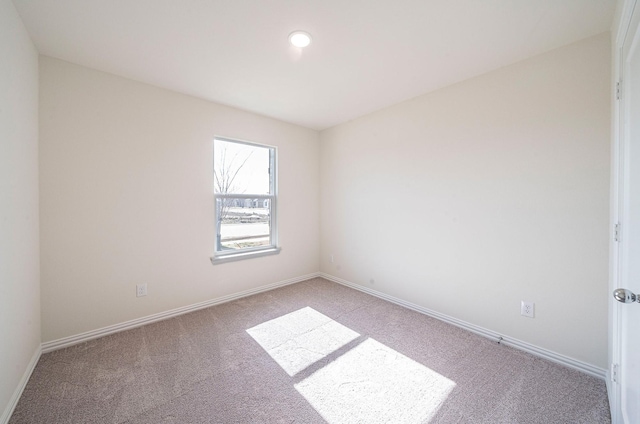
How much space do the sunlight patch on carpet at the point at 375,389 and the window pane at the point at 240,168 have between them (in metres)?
2.37

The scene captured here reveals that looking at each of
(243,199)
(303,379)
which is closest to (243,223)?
(243,199)

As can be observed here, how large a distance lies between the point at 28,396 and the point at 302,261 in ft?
9.62

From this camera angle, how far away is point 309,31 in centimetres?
183

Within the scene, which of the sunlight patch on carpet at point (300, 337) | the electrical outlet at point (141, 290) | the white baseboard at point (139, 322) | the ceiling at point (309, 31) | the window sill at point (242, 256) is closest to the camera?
the ceiling at point (309, 31)

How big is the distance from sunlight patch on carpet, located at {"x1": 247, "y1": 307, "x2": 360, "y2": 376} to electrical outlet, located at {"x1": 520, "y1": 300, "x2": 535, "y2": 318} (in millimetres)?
1449

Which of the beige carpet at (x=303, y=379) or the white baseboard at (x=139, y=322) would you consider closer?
the beige carpet at (x=303, y=379)

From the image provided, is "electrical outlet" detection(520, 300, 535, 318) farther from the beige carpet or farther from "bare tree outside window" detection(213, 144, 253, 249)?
"bare tree outside window" detection(213, 144, 253, 249)

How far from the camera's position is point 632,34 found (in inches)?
48.5

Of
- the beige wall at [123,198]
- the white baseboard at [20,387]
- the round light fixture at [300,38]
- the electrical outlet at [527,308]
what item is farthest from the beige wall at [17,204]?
the electrical outlet at [527,308]

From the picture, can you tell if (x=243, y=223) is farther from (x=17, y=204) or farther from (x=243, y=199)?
→ (x=17, y=204)

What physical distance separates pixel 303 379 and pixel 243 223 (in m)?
2.16

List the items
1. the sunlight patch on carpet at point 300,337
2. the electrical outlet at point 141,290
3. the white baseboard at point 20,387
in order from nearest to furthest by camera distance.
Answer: the white baseboard at point 20,387 < the sunlight patch on carpet at point 300,337 < the electrical outlet at point 141,290

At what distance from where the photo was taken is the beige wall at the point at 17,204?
148 centimetres

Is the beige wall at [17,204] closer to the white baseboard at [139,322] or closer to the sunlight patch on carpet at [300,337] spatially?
the white baseboard at [139,322]
